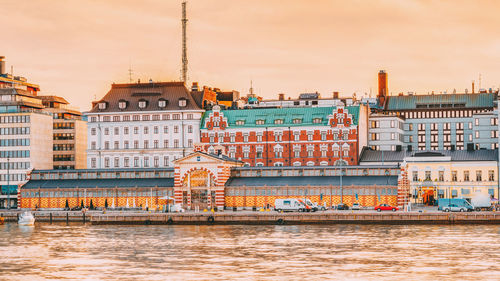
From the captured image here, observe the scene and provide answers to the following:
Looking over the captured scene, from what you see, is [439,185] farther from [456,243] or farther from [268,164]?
[456,243]

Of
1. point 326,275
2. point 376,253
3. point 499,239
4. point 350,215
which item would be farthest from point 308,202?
point 326,275

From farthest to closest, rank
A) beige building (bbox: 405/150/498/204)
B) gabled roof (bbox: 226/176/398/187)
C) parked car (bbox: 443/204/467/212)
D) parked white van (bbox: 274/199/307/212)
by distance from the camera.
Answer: beige building (bbox: 405/150/498/204), gabled roof (bbox: 226/176/398/187), parked white van (bbox: 274/199/307/212), parked car (bbox: 443/204/467/212)

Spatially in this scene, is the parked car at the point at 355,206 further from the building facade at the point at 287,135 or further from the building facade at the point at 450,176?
the building facade at the point at 287,135

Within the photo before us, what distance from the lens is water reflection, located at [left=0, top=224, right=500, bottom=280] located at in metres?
71.3

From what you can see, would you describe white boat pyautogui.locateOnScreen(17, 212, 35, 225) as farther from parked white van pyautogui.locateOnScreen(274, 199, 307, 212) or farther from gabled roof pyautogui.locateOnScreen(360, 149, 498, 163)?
gabled roof pyautogui.locateOnScreen(360, 149, 498, 163)

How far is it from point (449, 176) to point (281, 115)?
39.6m

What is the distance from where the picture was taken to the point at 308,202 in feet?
489

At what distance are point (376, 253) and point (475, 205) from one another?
6513cm

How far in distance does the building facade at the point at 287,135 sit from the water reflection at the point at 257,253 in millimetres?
62595

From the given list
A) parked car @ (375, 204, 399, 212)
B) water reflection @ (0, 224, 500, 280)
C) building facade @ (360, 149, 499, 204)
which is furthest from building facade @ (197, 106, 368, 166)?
water reflection @ (0, 224, 500, 280)

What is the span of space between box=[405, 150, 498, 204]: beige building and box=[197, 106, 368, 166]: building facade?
16752mm

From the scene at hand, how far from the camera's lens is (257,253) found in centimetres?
8612

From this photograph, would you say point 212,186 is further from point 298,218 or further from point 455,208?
point 455,208

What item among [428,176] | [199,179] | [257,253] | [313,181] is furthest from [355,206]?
[257,253]
